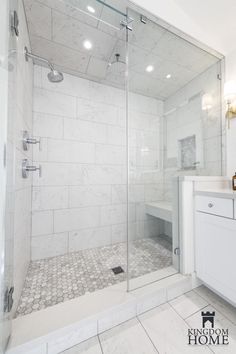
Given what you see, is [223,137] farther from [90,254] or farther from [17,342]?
[17,342]

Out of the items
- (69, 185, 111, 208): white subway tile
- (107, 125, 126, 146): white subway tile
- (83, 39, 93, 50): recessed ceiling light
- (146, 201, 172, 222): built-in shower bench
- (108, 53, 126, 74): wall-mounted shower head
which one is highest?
(83, 39, 93, 50): recessed ceiling light

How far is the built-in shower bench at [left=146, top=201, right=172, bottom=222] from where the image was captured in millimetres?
1689

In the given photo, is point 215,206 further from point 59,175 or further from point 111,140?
point 59,175

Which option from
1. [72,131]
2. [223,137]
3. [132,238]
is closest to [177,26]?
[223,137]

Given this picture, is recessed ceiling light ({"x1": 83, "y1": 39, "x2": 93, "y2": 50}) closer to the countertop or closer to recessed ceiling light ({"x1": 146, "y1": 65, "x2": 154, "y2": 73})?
→ recessed ceiling light ({"x1": 146, "y1": 65, "x2": 154, "y2": 73})

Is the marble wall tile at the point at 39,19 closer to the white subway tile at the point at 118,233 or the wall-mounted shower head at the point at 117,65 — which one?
the wall-mounted shower head at the point at 117,65

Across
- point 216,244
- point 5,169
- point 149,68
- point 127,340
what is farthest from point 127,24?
point 127,340

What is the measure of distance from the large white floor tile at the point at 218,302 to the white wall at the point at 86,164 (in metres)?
0.87

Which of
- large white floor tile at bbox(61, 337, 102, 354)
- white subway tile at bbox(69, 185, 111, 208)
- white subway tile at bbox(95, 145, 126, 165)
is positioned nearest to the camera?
large white floor tile at bbox(61, 337, 102, 354)

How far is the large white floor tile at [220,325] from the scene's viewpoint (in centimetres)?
84

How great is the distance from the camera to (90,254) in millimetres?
1813

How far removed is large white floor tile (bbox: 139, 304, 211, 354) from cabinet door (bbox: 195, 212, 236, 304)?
364 mm

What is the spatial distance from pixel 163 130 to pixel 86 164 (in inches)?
46.8

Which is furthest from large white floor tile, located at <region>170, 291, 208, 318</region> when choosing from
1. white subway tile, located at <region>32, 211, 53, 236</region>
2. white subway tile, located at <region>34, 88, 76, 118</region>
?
white subway tile, located at <region>34, 88, 76, 118</region>
